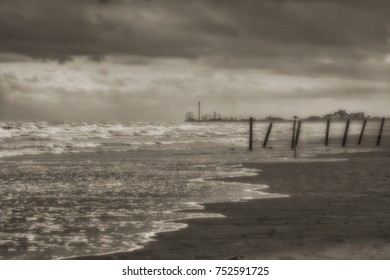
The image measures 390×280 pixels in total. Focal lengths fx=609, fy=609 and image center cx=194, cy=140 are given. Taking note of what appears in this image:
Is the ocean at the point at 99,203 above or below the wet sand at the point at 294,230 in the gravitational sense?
below

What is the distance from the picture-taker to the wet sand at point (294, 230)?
26.5ft

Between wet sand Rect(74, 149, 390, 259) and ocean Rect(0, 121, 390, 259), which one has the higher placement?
wet sand Rect(74, 149, 390, 259)

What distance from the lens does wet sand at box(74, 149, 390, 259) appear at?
26.5 ft

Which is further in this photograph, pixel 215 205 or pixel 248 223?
pixel 215 205

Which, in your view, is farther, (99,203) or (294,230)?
(99,203)

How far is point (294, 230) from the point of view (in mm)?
9602

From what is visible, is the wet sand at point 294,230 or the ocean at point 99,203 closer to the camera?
the wet sand at point 294,230

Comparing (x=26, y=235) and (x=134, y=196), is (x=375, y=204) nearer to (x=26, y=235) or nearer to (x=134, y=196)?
(x=134, y=196)

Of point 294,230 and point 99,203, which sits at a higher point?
point 294,230

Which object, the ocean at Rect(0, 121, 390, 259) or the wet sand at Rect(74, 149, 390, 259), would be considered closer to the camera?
the wet sand at Rect(74, 149, 390, 259)
